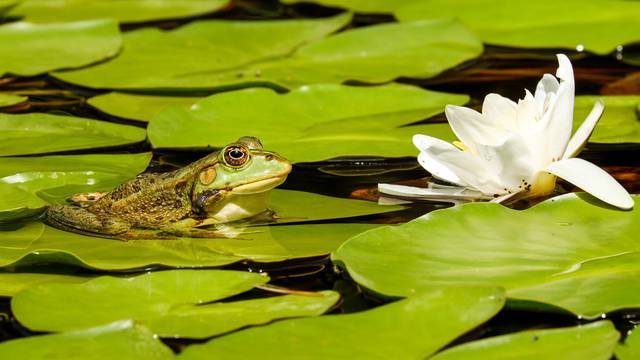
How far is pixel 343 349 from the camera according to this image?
241 cm

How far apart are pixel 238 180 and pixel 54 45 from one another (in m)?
2.34

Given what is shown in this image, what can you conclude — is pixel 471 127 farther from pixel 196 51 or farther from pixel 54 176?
pixel 196 51

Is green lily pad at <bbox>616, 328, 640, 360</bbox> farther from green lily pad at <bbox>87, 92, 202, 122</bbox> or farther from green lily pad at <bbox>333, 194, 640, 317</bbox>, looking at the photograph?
green lily pad at <bbox>87, 92, 202, 122</bbox>

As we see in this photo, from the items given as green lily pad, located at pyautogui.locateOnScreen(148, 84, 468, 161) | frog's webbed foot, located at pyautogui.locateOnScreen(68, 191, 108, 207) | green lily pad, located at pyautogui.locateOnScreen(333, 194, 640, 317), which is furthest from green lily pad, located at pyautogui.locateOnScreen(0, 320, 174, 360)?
green lily pad, located at pyautogui.locateOnScreen(148, 84, 468, 161)

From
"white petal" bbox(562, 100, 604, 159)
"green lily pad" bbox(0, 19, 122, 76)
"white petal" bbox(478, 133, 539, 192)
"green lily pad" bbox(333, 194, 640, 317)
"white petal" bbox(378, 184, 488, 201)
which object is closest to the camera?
"green lily pad" bbox(333, 194, 640, 317)

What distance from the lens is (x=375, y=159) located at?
4.09 metres

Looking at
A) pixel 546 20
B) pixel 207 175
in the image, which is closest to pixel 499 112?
pixel 207 175

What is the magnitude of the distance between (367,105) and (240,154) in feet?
3.31

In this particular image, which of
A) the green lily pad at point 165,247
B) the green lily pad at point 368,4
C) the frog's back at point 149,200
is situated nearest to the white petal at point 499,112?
the green lily pad at point 165,247

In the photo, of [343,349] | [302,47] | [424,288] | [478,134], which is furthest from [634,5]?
[343,349]

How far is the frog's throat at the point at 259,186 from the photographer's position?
3.66 m

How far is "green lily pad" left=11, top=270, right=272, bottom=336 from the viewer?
2.65 metres

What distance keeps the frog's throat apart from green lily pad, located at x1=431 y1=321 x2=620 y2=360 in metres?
1.37

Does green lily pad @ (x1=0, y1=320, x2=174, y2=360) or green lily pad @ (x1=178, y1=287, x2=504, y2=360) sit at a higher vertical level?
green lily pad @ (x1=0, y1=320, x2=174, y2=360)
